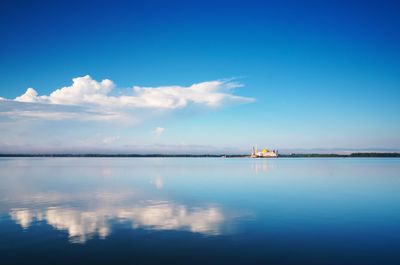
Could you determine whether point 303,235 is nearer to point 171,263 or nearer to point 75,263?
point 171,263

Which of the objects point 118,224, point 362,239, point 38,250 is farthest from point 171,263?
point 362,239

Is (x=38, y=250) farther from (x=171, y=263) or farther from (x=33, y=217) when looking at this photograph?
(x=33, y=217)

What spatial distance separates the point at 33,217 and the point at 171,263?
12.1 metres

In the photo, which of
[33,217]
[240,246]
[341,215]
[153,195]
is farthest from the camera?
[153,195]

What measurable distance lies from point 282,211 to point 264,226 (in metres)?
5.01

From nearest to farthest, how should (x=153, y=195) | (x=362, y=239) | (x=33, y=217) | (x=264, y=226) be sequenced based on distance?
(x=362, y=239)
(x=264, y=226)
(x=33, y=217)
(x=153, y=195)

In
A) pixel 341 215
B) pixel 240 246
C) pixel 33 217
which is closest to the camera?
pixel 240 246

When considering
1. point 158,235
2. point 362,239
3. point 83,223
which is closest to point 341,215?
point 362,239

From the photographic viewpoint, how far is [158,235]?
51.4ft

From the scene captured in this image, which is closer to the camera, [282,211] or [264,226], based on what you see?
[264,226]

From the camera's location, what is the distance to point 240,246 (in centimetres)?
1405

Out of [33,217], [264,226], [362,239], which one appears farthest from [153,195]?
[362,239]

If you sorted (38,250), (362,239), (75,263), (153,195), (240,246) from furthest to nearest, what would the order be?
(153,195)
(362,239)
(240,246)
(38,250)
(75,263)

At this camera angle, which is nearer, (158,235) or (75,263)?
(75,263)
